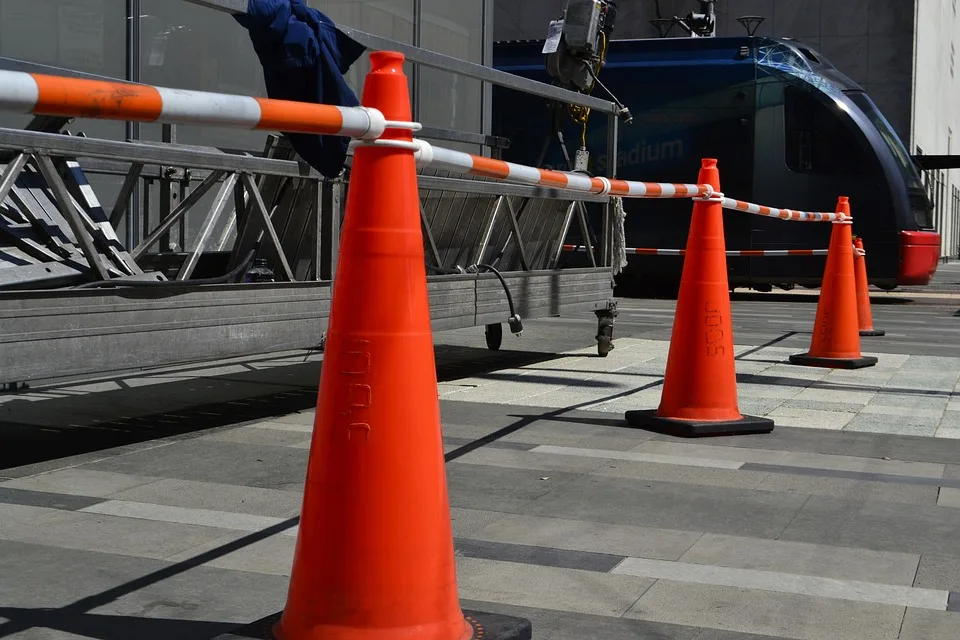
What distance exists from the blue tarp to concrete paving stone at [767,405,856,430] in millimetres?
3399

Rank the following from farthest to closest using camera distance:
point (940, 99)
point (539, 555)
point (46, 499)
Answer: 1. point (940, 99)
2. point (46, 499)
3. point (539, 555)

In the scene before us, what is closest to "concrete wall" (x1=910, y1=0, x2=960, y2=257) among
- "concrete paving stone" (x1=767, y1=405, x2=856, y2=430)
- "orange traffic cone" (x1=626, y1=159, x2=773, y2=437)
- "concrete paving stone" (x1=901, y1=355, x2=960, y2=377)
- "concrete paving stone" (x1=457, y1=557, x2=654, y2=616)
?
"concrete paving stone" (x1=901, y1=355, x2=960, y2=377)

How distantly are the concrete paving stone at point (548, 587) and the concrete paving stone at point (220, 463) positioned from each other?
1.56 metres

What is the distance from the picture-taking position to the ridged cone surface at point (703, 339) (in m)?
6.82

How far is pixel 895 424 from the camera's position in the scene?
7.33 meters

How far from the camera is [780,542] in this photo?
14.8ft

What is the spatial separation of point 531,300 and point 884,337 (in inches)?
217

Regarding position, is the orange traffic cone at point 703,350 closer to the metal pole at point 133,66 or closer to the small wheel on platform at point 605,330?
the small wheel on platform at point 605,330

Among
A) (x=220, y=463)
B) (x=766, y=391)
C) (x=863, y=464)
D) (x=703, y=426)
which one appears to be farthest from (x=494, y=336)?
(x=220, y=463)

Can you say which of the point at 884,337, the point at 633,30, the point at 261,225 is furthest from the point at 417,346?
the point at 633,30

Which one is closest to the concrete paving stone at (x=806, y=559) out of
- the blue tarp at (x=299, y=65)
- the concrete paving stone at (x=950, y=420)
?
the blue tarp at (x=299, y=65)

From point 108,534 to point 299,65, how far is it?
1.93m

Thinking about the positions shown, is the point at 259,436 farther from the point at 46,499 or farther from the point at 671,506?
the point at 671,506

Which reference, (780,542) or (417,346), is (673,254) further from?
(417,346)
